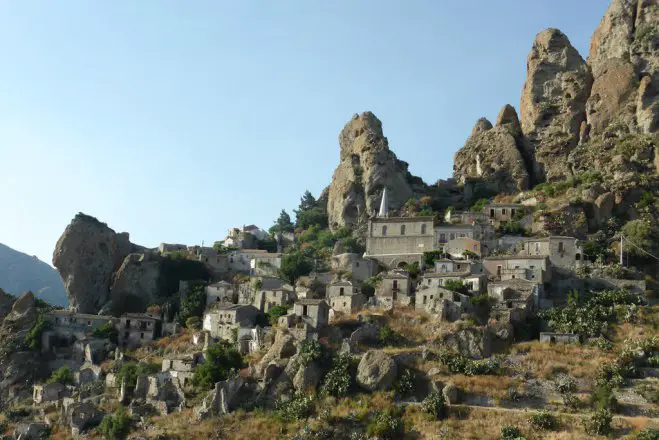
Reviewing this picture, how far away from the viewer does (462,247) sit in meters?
68.2

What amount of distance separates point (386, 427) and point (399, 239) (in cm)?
2692

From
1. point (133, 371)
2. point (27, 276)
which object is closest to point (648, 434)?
point (133, 371)

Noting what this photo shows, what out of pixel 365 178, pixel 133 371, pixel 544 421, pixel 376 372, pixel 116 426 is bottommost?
pixel 116 426

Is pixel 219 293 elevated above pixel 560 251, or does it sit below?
below

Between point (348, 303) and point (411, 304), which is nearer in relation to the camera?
point (411, 304)

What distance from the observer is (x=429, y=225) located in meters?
71.6

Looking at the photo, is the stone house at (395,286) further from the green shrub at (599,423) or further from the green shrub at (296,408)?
the green shrub at (599,423)

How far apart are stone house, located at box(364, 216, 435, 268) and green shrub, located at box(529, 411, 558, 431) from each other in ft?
82.6

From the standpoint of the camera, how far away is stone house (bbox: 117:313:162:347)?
217 ft

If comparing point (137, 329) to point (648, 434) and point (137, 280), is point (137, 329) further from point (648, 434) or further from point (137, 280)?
point (648, 434)

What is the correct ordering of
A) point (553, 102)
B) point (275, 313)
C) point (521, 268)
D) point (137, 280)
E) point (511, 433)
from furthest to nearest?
point (553, 102)
point (137, 280)
point (275, 313)
point (521, 268)
point (511, 433)

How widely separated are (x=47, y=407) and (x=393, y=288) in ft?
83.0

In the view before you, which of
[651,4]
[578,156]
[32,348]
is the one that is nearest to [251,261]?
[32,348]

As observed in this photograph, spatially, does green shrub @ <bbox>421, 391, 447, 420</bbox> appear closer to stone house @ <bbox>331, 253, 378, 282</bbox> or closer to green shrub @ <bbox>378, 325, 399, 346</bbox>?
green shrub @ <bbox>378, 325, 399, 346</bbox>
